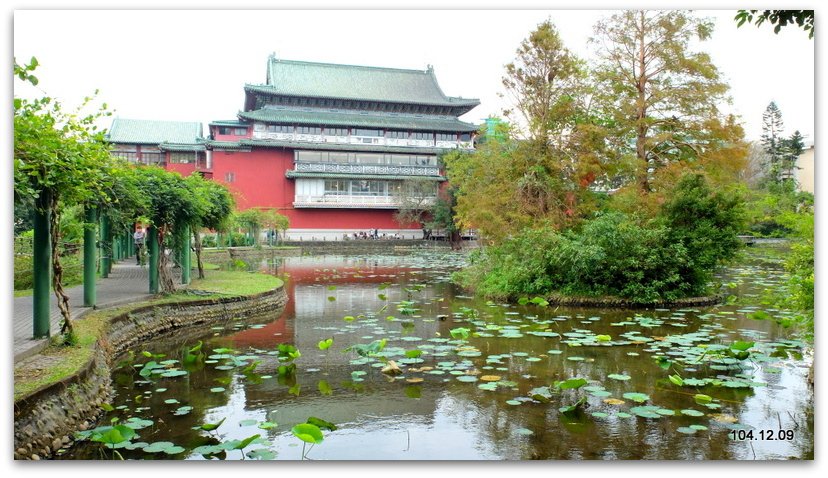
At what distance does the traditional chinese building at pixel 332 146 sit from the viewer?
109 feet

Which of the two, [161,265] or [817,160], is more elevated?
[817,160]

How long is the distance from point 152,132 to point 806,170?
37245 millimetres

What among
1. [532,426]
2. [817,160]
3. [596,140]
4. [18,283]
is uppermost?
[596,140]

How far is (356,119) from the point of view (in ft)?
113

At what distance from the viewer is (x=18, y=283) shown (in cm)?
891

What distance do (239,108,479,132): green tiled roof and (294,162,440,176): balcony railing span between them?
2198 millimetres

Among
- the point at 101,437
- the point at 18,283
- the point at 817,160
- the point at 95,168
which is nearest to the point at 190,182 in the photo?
the point at 18,283

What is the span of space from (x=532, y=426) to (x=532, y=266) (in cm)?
643

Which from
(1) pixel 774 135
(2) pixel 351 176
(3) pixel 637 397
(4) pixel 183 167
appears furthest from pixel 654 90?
(4) pixel 183 167

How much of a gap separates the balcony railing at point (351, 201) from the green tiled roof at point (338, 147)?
2648 mm

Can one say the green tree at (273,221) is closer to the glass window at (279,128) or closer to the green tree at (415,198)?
the glass window at (279,128)

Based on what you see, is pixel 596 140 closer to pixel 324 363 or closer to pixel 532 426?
pixel 324 363

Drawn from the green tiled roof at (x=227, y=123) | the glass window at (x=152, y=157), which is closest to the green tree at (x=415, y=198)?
the green tiled roof at (x=227, y=123)

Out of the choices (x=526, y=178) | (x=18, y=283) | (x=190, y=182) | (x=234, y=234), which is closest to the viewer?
(x=18, y=283)
